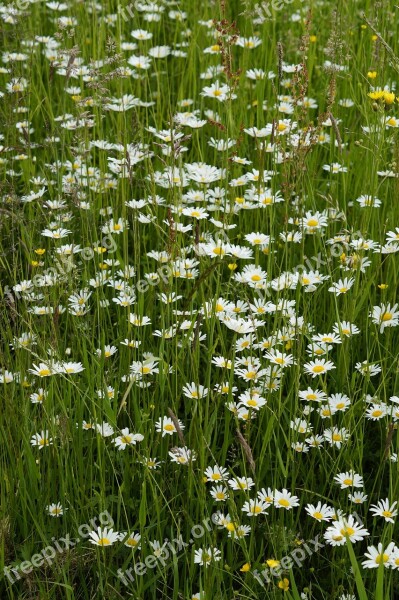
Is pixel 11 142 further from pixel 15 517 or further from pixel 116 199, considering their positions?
pixel 15 517

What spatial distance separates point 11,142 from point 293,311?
167cm

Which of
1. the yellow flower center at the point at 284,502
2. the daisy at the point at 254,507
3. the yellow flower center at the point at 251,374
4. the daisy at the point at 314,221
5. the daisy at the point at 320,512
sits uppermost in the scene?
the daisy at the point at 314,221

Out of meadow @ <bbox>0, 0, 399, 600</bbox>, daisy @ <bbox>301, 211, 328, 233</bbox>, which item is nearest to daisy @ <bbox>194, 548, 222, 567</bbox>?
meadow @ <bbox>0, 0, 399, 600</bbox>

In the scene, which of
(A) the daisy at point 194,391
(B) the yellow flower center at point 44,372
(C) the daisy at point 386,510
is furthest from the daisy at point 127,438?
(C) the daisy at point 386,510

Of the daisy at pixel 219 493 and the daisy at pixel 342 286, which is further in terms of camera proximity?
→ the daisy at pixel 342 286

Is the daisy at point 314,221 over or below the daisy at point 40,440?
over

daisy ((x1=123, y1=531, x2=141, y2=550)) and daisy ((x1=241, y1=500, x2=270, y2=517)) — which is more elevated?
daisy ((x1=241, y1=500, x2=270, y2=517))

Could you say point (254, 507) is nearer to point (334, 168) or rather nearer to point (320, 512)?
point (320, 512)

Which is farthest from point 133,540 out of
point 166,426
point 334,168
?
point 334,168

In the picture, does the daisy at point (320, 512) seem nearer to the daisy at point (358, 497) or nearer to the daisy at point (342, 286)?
the daisy at point (358, 497)

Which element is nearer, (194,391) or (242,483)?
(242,483)

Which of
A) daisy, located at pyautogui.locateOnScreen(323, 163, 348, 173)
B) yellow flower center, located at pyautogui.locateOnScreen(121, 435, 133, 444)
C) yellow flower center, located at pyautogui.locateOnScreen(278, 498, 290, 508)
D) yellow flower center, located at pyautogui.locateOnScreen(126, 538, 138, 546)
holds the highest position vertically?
daisy, located at pyautogui.locateOnScreen(323, 163, 348, 173)

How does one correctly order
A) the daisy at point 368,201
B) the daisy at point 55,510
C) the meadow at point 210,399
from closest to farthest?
the meadow at point 210,399 → the daisy at point 55,510 → the daisy at point 368,201

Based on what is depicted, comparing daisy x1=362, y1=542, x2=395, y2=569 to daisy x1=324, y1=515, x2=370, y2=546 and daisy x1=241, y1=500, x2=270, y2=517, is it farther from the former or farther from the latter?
daisy x1=241, y1=500, x2=270, y2=517
